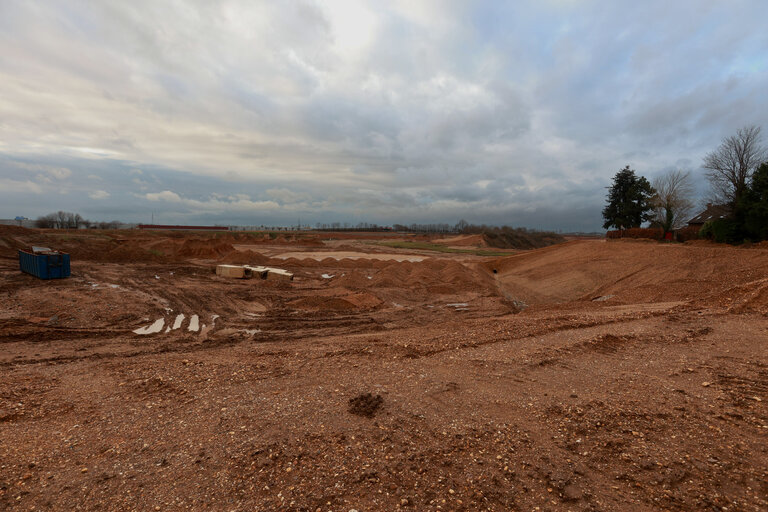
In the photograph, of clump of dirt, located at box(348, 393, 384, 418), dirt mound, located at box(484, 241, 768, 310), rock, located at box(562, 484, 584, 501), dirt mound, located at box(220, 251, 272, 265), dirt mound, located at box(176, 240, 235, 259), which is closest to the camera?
rock, located at box(562, 484, 584, 501)

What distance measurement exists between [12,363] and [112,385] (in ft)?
13.5

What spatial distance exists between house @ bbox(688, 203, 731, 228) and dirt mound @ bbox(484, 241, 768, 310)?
561 inches

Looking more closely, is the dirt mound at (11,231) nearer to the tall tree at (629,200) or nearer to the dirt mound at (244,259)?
the dirt mound at (244,259)

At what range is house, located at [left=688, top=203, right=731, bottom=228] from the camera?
33222 mm

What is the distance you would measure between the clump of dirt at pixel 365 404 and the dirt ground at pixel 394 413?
35mm

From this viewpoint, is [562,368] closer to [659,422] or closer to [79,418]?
[659,422]

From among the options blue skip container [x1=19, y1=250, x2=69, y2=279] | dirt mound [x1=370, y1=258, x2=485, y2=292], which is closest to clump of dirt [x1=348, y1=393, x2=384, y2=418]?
dirt mound [x1=370, y1=258, x2=485, y2=292]

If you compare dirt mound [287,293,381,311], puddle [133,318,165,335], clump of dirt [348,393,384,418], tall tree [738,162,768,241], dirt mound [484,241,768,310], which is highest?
tall tree [738,162,768,241]

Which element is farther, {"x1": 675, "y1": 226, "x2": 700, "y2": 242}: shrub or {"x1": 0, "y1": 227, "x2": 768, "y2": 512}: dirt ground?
{"x1": 675, "y1": 226, "x2": 700, "y2": 242}: shrub

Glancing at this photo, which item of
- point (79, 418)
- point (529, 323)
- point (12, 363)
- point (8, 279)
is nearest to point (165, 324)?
point (12, 363)

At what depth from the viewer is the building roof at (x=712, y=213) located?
3289cm

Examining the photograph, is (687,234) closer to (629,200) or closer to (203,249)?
(629,200)

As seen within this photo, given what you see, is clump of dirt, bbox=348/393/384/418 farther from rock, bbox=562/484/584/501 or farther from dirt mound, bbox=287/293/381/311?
dirt mound, bbox=287/293/381/311

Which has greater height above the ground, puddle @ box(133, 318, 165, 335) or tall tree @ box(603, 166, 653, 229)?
tall tree @ box(603, 166, 653, 229)
